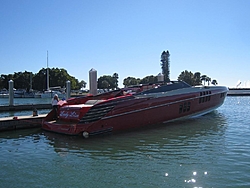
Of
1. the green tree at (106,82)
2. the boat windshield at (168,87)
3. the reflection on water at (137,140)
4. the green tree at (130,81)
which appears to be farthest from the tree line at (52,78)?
the reflection on water at (137,140)

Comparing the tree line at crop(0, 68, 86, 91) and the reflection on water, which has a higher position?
the tree line at crop(0, 68, 86, 91)

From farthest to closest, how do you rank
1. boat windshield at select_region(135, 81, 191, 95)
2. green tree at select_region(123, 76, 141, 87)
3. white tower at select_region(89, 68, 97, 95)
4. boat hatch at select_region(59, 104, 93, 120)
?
green tree at select_region(123, 76, 141, 87), white tower at select_region(89, 68, 97, 95), boat windshield at select_region(135, 81, 191, 95), boat hatch at select_region(59, 104, 93, 120)

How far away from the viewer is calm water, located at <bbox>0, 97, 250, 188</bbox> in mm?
5246

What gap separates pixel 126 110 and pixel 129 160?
408cm

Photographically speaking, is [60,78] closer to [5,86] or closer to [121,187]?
[5,86]

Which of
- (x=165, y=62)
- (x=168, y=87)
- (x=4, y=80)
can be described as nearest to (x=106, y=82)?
(x=165, y=62)

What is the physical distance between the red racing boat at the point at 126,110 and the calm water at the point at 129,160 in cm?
50

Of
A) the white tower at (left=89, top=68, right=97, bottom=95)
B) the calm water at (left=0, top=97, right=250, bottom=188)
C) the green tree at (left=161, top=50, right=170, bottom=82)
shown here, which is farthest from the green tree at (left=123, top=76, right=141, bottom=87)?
the calm water at (left=0, top=97, right=250, bottom=188)

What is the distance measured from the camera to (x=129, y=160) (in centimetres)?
669

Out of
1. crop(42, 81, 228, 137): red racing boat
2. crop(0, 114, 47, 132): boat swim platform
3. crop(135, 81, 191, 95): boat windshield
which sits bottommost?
crop(0, 114, 47, 132): boat swim platform

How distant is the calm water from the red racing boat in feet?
1.63

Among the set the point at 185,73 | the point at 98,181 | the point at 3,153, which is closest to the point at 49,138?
the point at 3,153

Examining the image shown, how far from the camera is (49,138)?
32.0 ft

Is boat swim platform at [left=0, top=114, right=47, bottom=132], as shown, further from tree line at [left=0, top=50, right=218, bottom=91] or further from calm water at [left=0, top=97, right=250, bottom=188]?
tree line at [left=0, top=50, right=218, bottom=91]
